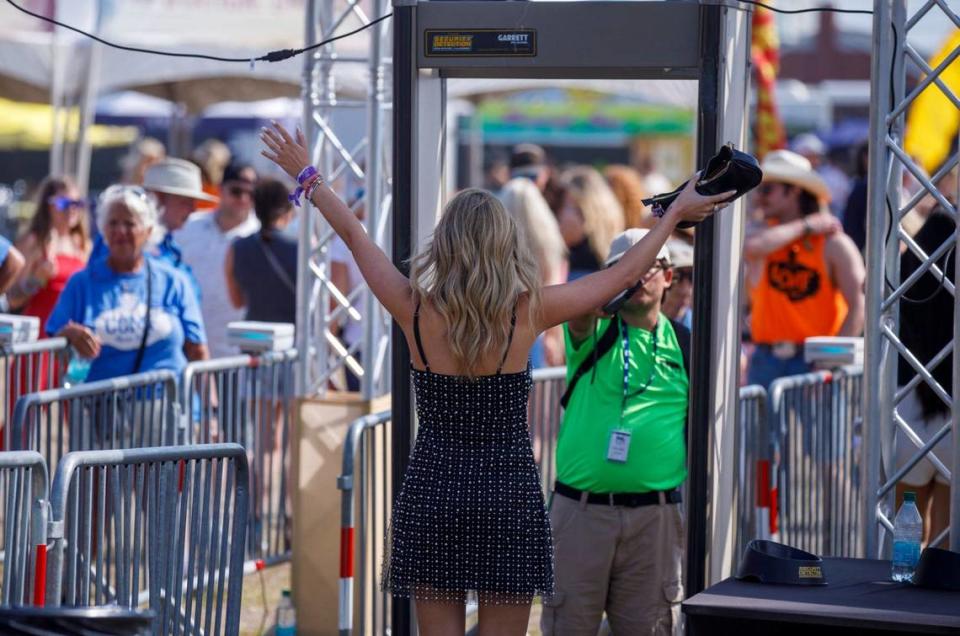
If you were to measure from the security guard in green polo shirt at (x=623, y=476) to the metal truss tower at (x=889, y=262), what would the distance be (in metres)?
0.81

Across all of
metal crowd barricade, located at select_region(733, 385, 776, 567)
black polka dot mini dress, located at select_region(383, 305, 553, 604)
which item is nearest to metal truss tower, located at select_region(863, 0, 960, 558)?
black polka dot mini dress, located at select_region(383, 305, 553, 604)

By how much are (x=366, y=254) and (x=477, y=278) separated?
1.29 feet

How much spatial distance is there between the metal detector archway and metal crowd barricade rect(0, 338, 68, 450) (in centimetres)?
322

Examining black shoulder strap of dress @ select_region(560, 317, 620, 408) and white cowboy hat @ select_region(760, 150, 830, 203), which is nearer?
black shoulder strap of dress @ select_region(560, 317, 620, 408)

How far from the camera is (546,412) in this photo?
7211mm

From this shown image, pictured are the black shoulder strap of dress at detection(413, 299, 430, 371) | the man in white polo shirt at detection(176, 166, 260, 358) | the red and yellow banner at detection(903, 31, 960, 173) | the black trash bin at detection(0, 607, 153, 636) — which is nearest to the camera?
the black trash bin at detection(0, 607, 153, 636)

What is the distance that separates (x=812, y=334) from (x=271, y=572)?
3371 millimetres

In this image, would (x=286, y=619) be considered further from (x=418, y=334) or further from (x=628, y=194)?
(x=628, y=194)

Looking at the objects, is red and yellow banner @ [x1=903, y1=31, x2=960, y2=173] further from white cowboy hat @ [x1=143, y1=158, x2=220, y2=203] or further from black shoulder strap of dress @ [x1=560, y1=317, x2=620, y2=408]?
black shoulder strap of dress @ [x1=560, y1=317, x2=620, y2=408]

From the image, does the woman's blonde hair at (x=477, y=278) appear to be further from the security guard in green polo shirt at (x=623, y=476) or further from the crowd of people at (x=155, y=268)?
the crowd of people at (x=155, y=268)

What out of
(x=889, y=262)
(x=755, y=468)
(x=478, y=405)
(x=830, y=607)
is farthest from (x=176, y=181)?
(x=830, y=607)

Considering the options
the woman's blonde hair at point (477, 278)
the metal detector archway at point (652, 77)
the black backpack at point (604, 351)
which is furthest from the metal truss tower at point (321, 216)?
the woman's blonde hair at point (477, 278)

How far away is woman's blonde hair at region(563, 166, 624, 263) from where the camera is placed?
10.7 meters

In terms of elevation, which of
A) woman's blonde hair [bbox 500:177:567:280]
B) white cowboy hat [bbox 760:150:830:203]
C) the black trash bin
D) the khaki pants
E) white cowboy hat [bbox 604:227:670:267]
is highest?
white cowboy hat [bbox 760:150:830:203]
